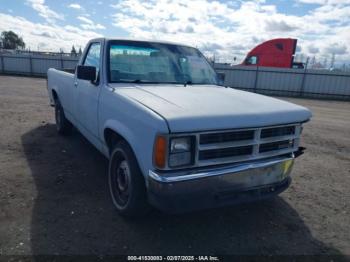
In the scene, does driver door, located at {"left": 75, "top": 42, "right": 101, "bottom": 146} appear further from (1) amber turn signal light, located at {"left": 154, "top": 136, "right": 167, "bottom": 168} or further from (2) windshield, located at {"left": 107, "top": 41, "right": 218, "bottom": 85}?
(1) amber turn signal light, located at {"left": 154, "top": 136, "right": 167, "bottom": 168}

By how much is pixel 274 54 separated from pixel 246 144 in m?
20.2

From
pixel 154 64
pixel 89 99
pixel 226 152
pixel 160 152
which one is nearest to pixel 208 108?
pixel 226 152

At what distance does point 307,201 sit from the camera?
396cm

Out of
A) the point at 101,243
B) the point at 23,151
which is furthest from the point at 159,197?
the point at 23,151

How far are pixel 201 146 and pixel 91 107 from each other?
79.8 inches

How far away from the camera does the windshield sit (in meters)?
3.85

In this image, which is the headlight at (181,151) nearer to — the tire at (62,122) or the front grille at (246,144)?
the front grille at (246,144)

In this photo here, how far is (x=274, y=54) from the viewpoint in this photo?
2125 centimetres

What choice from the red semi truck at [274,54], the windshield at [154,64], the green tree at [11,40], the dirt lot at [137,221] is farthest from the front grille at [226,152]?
the green tree at [11,40]

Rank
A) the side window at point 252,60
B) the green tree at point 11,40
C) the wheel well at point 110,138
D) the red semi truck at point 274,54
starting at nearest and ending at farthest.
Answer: the wheel well at point 110,138 → the red semi truck at point 274,54 → the side window at point 252,60 → the green tree at point 11,40

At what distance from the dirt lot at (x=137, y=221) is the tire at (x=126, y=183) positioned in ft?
0.60

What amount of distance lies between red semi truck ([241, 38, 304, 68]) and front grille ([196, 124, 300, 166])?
19.1 m

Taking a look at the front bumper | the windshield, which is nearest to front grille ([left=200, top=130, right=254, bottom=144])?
the front bumper

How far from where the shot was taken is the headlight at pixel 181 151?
2.57 m
